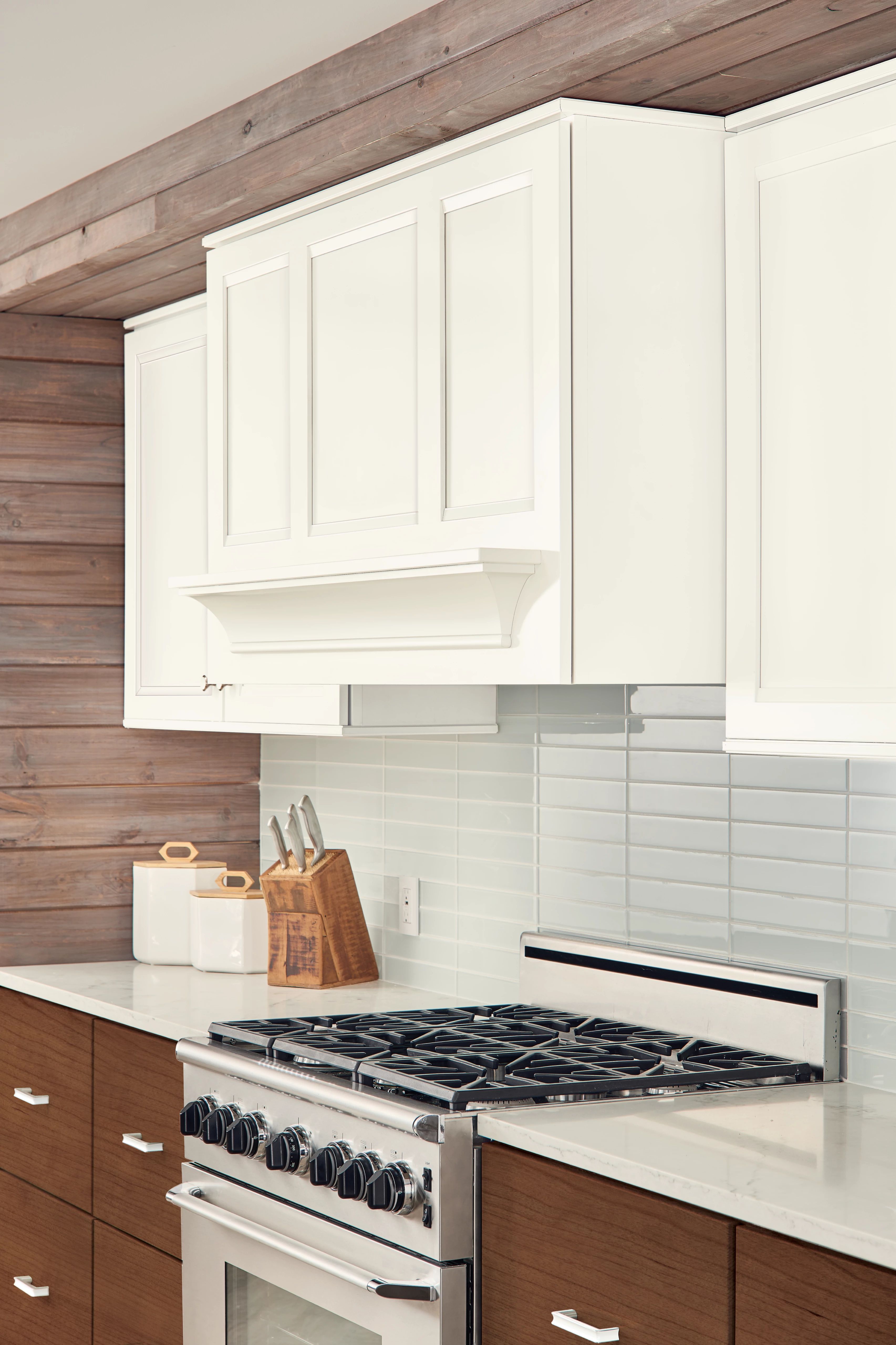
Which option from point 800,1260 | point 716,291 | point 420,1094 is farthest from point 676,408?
point 800,1260

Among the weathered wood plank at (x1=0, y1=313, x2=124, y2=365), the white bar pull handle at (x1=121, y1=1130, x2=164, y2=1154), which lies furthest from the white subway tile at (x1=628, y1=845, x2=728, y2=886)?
the weathered wood plank at (x1=0, y1=313, x2=124, y2=365)

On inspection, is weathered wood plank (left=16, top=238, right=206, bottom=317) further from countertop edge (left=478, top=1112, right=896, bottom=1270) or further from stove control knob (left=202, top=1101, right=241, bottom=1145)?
countertop edge (left=478, top=1112, right=896, bottom=1270)

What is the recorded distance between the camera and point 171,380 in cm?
346

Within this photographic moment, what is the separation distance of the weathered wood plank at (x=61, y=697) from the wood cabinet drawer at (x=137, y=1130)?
2.65ft

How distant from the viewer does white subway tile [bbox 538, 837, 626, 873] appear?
2.79 metres

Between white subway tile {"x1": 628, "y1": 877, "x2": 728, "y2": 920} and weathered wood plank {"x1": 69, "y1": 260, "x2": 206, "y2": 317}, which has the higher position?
weathered wood plank {"x1": 69, "y1": 260, "x2": 206, "y2": 317}

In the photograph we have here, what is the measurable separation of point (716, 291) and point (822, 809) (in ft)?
2.55

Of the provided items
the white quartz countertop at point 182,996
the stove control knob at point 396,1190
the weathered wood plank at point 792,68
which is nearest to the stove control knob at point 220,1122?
the white quartz countertop at point 182,996

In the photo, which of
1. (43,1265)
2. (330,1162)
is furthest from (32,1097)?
(330,1162)

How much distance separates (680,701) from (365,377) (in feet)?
2.45

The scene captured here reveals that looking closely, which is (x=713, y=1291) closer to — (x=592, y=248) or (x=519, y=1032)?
(x=519, y=1032)

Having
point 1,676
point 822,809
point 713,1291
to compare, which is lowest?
point 713,1291

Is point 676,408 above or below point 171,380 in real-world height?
below

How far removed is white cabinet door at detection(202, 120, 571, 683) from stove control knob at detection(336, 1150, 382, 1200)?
694mm
